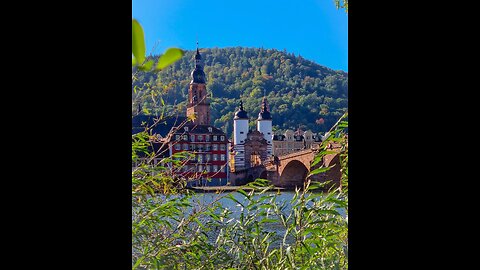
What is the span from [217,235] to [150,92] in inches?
20.0

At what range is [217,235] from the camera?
157cm

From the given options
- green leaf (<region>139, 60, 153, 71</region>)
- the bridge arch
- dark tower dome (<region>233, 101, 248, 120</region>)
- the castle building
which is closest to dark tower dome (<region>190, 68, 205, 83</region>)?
the castle building

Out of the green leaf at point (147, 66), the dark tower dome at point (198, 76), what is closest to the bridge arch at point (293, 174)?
the dark tower dome at point (198, 76)

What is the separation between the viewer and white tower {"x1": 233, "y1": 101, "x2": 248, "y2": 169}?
179 cm

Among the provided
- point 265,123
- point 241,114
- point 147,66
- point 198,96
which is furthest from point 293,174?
point 147,66

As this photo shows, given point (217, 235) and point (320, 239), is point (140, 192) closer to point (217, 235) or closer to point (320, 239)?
point (217, 235)

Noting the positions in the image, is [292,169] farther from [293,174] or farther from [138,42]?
[138,42]

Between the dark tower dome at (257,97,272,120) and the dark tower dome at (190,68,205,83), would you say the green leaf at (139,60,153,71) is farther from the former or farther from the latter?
the dark tower dome at (257,97,272,120)

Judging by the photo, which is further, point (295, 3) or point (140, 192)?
point (295, 3)

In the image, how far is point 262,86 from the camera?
1771mm

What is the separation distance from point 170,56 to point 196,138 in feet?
4.58

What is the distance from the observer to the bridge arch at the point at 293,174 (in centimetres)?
201
